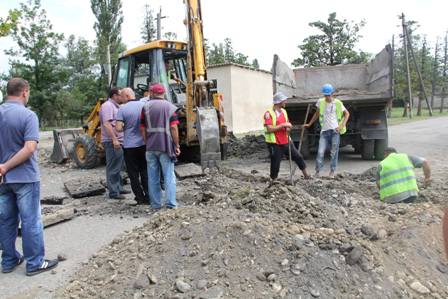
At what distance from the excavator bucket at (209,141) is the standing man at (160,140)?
1.62 m

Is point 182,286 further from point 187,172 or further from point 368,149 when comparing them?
point 368,149

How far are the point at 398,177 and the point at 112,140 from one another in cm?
421

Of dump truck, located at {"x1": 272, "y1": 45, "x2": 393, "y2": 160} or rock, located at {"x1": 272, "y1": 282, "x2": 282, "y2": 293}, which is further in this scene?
dump truck, located at {"x1": 272, "y1": 45, "x2": 393, "y2": 160}

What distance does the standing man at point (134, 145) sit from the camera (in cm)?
681

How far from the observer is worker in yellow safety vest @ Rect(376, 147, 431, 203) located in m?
5.84

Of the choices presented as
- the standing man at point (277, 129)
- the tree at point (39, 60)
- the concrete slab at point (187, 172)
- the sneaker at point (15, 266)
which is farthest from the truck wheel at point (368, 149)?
the tree at point (39, 60)

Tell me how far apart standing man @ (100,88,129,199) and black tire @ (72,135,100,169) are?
3.77 m

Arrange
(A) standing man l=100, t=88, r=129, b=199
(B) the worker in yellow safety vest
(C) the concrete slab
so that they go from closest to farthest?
(B) the worker in yellow safety vest → (A) standing man l=100, t=88, r=129, b=199 → (C) the concrete slab

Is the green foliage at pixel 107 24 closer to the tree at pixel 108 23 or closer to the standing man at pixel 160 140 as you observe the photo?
the tree at pixel 108 23

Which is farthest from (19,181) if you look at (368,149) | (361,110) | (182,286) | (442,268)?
(368,149)

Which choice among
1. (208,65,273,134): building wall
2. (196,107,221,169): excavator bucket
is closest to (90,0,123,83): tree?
(208,65,273,134): building wall

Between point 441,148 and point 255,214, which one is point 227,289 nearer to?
point 255,214

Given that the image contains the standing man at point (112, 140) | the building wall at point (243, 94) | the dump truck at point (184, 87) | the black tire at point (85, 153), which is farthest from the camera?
the building wall at point (243, 94)

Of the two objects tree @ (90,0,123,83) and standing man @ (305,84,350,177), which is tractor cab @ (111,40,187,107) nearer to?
standing man @ (305,84,350,177)
